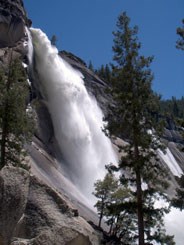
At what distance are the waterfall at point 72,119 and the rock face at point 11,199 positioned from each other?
92.3 ft

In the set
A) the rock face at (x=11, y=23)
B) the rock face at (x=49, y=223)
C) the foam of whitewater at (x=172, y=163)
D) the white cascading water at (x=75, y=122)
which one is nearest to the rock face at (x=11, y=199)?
the rock face at (x=49, y=223)

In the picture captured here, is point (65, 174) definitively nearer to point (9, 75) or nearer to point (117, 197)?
point (117, 197)

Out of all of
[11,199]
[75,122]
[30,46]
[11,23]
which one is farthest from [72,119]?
[11,199]

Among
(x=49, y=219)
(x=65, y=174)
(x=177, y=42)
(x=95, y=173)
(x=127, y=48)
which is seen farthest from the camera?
(x=95, y=173)

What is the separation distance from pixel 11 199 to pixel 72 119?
120ft

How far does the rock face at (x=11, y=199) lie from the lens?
9.04m

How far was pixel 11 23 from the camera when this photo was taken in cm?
4903

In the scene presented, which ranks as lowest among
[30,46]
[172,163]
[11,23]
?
[172,163]

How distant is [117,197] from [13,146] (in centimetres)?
917

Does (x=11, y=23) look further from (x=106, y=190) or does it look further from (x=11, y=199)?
(x=11, y=199)

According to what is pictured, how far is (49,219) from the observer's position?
9773 millimetres

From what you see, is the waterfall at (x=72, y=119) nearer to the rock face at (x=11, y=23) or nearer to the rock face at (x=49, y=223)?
the rock face at (x=11, y=23)

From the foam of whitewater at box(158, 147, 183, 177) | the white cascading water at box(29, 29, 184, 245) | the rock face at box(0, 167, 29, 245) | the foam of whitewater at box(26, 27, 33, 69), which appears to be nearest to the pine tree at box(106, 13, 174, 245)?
the rock face at box(0, 167, 29, 245)

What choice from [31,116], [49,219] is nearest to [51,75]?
[31,116]
